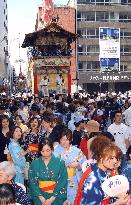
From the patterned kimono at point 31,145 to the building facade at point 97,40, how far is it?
50.7m

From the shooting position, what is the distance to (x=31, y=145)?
814 cm

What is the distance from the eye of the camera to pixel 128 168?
209 inches

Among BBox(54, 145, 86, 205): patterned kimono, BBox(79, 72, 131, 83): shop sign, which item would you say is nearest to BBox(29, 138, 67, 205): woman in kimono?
BBox(54, 145, 86, 205): patterned kimono

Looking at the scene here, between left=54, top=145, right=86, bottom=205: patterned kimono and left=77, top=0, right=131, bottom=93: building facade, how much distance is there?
171 ft

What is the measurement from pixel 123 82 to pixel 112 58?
11.5 m

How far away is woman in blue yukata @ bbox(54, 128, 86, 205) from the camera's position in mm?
6758

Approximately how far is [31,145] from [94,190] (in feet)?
12.2

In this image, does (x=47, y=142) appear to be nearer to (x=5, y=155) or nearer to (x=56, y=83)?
(x=5, y=155)

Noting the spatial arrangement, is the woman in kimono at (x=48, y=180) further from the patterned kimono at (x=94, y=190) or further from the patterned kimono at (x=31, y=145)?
the patterned kimono at (x=31, y=145)

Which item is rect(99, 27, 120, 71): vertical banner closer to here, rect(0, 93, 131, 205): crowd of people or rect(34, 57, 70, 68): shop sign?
rect(34, 57, 70, 68): shop sign

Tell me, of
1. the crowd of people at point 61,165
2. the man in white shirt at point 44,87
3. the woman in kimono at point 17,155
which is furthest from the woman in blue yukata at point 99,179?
the man in white shirt at point 44,87

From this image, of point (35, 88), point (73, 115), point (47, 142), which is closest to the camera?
point (47, 142)

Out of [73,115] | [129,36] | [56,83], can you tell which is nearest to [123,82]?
[129,36]

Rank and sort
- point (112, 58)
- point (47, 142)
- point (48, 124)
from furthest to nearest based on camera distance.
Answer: point (112, 58) < point (48, 124) < point (47, 142)
